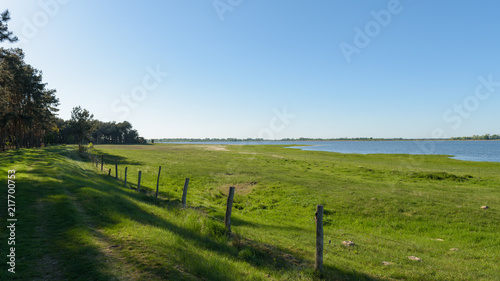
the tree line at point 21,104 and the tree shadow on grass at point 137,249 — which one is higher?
the tree line at point 21,104

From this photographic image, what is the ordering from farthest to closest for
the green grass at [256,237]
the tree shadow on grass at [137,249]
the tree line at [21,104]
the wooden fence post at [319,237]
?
the tree line at [21,104] → the wooden fence post at [319,237] → the green grass at [256,237] → the tree shadow on grass at [137,249]

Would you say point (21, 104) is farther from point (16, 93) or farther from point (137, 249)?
point (137, 249)

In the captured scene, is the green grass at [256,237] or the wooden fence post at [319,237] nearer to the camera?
the green grass at [256,237]

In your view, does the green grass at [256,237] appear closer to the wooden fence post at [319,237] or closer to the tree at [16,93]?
the wooden fence post at [319,237]

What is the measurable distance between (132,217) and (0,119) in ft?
184

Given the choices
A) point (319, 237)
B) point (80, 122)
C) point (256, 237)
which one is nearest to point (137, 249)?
point (256, 237)

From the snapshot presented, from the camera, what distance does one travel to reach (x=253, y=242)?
489 inches

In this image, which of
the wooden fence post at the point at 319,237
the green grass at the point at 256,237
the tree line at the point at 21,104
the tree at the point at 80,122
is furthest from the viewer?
the tree at the point at 80,122

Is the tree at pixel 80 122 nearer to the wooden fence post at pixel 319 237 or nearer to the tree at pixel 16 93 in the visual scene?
the tree at pixel 16 93

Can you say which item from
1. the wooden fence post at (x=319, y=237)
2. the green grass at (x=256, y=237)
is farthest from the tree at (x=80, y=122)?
the wooden fence post at (x=319, y=237)

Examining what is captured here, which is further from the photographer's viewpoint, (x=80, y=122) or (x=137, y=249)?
(x=80, y=122)

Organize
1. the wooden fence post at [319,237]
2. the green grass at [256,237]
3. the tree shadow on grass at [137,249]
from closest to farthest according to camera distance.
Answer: the tree shadow on grass at [137,249] → the green grass at [256,237] → the wooden fence post at [319,237]

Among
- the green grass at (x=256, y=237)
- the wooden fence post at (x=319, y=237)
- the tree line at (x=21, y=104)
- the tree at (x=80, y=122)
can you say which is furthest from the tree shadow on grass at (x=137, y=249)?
the tree at (x=80, y=122)

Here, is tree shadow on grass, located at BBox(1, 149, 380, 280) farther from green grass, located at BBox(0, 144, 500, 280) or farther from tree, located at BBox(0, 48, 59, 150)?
tree, located at BBox(0, 48, 59, 150)
